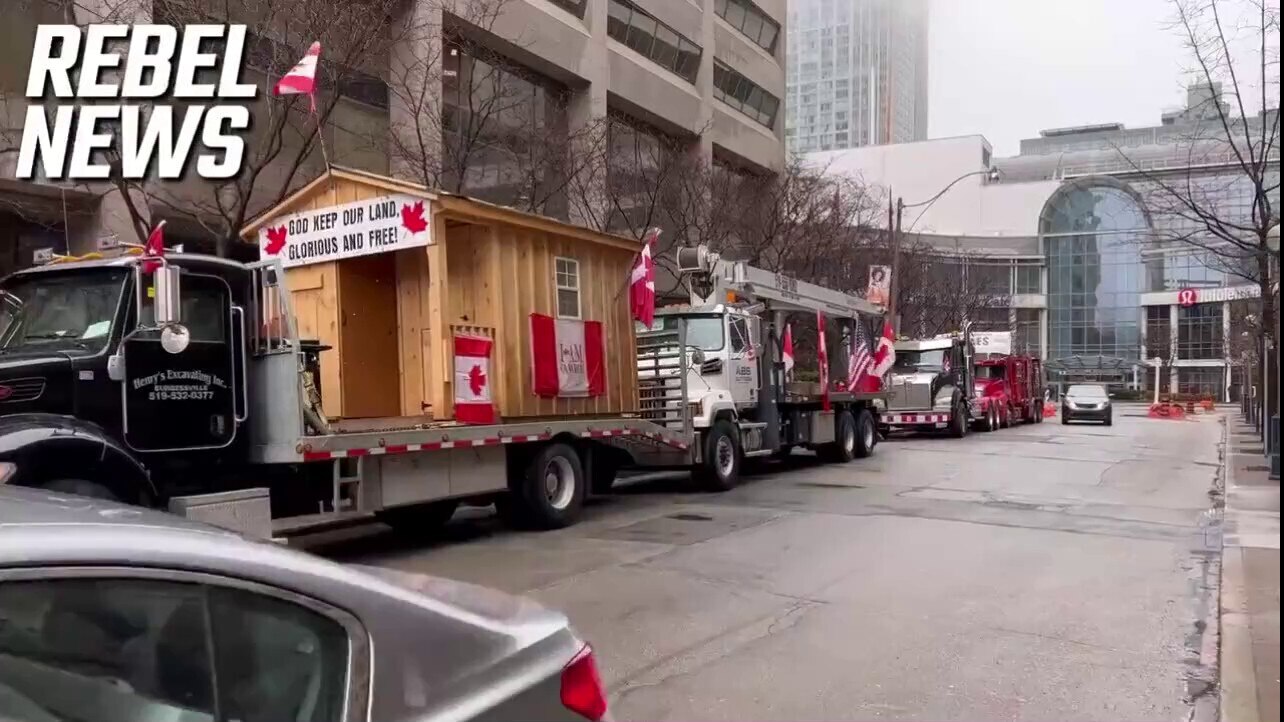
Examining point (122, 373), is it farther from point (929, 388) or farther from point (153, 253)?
point (929, 388)

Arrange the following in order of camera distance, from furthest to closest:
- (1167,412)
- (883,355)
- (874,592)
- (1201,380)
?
(1201,380), (1167,412), (883,355), (874,592)

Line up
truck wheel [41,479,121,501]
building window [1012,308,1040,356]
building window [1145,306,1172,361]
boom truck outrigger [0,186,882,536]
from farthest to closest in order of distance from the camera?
A: building window [1012,308,1040,356] < building window [1145,306,1172,361] < boom truck outrigger [0,186,882,536] < truck wheel [41,479,121,501]

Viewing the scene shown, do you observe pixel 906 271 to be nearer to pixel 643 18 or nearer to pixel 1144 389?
pixel 643 18

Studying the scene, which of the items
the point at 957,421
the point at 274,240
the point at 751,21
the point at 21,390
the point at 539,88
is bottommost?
the point at 957,421

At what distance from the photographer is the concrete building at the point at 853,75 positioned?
81.2m

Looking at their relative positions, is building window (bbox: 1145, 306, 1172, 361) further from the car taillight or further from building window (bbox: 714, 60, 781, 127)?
the car taillight

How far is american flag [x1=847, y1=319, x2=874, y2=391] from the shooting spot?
67.5 feet

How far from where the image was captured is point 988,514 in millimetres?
12422

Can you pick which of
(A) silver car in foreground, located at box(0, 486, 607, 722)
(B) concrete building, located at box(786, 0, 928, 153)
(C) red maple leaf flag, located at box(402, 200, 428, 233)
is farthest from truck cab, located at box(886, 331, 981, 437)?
(B) concrete building, located at box(786, 0, 928, 153)

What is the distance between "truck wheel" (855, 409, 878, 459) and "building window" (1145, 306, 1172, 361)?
66592 mm

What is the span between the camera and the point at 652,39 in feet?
113

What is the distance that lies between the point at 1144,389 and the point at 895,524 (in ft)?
278

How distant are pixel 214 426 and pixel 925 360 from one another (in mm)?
22939

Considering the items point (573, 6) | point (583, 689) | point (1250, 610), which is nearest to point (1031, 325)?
point (573, 6)
